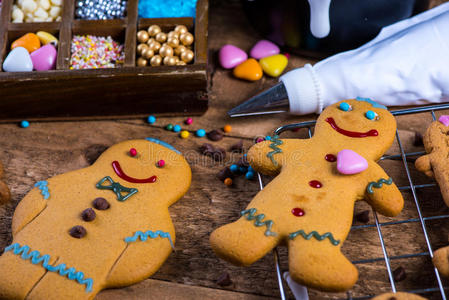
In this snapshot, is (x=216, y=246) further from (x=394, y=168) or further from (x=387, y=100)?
(x=387, y=100)

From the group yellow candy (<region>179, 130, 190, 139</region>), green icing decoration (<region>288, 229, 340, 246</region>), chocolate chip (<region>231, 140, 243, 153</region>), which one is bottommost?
green icing decoration (<region>288, 229, 340, 246</region>)

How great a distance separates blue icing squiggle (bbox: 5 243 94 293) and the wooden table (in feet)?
0.26

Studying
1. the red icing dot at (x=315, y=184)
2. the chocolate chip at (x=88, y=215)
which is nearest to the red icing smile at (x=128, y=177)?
the chocolate chip at (x=88, y=215)

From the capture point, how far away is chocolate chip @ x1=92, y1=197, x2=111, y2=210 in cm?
101

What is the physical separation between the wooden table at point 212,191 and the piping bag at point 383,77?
0.06 meters

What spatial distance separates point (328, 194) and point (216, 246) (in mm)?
223

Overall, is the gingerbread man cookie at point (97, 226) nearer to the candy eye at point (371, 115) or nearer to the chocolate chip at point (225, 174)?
the chocolate chip at point (225, 174)

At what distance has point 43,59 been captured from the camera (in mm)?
1204

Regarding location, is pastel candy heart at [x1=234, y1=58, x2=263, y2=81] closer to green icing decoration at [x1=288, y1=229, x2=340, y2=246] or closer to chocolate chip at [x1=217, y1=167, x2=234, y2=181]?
chocolate chip at [x1=217, y1=167, x2=234, y2=181]

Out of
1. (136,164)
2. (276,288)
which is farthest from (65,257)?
(276,288)

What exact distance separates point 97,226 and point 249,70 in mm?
547

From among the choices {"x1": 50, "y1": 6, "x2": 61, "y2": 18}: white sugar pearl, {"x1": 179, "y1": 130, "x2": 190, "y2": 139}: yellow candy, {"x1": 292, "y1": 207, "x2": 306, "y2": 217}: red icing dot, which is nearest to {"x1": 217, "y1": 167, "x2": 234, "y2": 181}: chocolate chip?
{"x1": 179, "y1": 130, "x2": 190, "y2": 139}: yellow candy

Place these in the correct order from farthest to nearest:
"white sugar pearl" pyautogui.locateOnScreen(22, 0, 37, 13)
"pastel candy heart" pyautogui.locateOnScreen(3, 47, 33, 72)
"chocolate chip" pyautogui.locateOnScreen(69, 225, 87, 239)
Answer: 1. "white sugar pearl" pyautogui.locateOnScreen(22, 0, 37, 13)
2. "pastel candy heart" pyautogui.locateOnScreen(3, 47, 33, 72)
3. "chocolate chip" pyautogui.locateOnScreen(69, 225, 87, 239)

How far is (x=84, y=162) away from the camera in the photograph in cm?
Answer: 118
